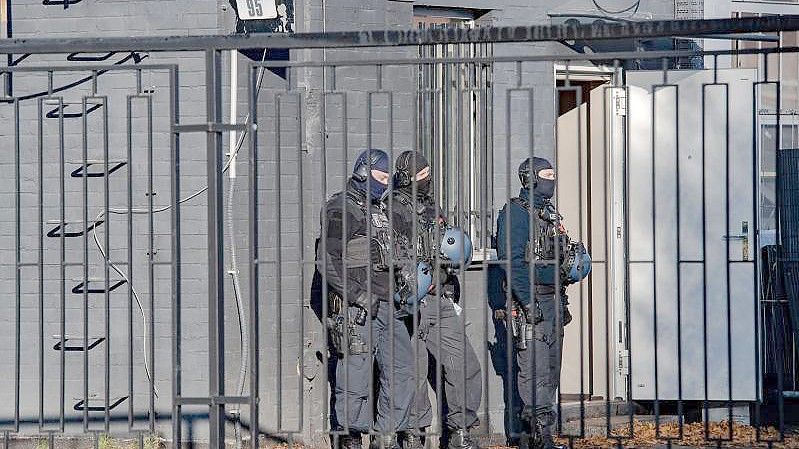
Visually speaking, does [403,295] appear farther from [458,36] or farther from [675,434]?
[675,434]

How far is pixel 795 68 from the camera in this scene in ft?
33.6

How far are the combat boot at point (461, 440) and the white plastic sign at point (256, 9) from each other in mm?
2825

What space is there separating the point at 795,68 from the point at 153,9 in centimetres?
531

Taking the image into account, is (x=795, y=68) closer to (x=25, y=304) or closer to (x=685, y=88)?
(x=685, y=88)

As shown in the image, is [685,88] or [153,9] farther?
[685,88]

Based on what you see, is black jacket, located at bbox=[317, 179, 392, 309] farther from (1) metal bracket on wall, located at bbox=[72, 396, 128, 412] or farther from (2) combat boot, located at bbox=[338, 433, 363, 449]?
(1) metal bracket on wall, located at bbox=[72, 396, 128, 412]

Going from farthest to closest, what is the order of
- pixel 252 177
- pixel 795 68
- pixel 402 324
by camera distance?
pixel 795 68 < pixel 402 324 < pixel 252 177

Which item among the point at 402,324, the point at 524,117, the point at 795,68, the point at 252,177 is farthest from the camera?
the point at 795,68

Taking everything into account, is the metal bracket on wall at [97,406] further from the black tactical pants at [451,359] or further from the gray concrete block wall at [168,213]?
the black tactical pants at [451,359]

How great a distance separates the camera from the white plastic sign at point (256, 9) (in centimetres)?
778

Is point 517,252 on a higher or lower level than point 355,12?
Result: lower

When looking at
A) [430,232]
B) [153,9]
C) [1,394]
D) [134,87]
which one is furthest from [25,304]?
[430,232]

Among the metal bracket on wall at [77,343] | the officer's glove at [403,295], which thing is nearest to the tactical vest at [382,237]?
the officer's glove at [403,295]

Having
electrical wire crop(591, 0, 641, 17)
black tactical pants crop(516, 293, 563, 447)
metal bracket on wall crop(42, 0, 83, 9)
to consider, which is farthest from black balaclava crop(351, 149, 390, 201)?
electrical wire crop(591, 0, 641, 17)
